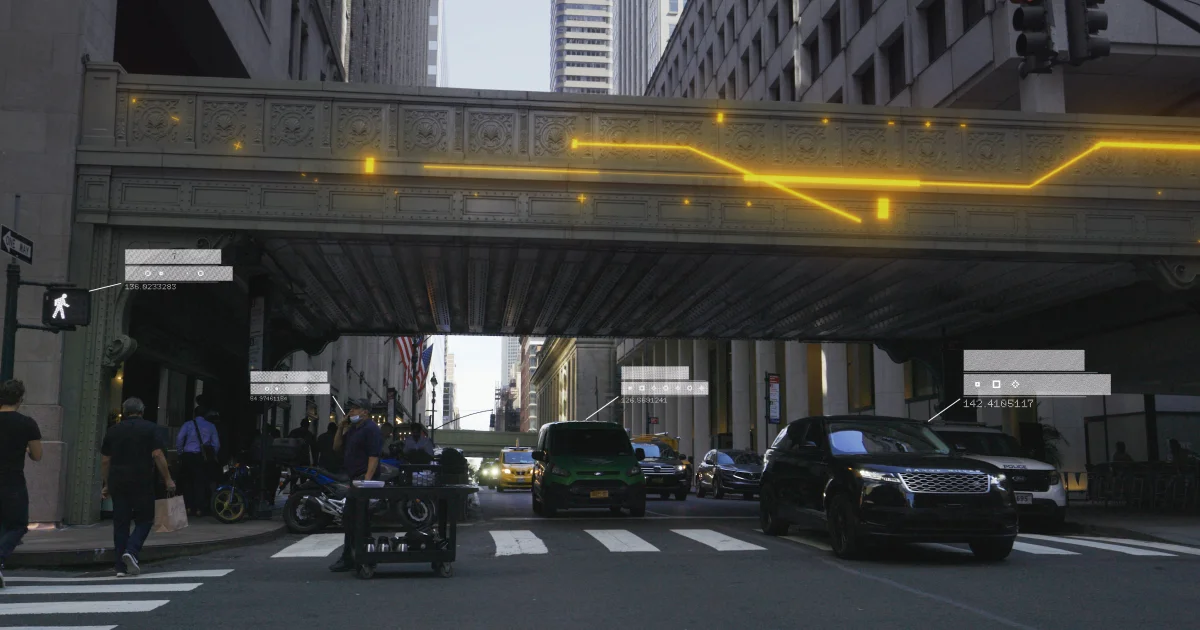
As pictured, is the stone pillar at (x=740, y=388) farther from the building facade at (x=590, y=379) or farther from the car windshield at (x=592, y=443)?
the building facade at (x=590, y=379)

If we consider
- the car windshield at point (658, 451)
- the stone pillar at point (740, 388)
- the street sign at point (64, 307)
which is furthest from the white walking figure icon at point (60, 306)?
the stone pillar at point (740, 388)

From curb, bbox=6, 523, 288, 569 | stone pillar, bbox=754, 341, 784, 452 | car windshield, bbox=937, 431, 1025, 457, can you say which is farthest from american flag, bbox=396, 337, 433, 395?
curb, bbox=6, 523, 288, 569

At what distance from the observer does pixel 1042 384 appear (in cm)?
2947

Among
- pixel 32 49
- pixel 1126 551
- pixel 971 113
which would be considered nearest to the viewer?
pixel 1126 551

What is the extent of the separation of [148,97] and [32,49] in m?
1.78

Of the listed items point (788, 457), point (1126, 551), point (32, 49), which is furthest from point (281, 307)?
point (1126, 551)

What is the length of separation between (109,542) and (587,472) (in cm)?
907

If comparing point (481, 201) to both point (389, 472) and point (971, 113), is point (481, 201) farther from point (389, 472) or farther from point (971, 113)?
point (971, 113)

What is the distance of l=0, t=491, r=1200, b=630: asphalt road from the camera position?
782cm

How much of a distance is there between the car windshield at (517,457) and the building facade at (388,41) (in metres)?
19.6

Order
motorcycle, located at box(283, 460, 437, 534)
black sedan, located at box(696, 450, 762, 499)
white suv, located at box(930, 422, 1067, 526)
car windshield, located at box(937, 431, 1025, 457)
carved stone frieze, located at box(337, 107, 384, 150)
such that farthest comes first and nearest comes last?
1. black sedan, located at box(696, 450, 762, 499)
2. carved stone frieze, located at box(337, 107, 384, 150)
3. car windshield, located at box(937, 431, 1025, 457)
4. white suv, located at box(930, 422, 1067, 526)
5. motorcycle, located at box(283, 460, 437, 534)

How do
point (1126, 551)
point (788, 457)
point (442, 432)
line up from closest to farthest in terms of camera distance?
point (1126, 551) < point (788, 457) < point (442, 432)

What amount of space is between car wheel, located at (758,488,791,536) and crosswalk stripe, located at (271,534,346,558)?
5.85 m

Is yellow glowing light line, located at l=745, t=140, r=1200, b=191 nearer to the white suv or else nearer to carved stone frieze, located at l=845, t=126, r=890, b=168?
carved stone frieze, located at l=845, t=126, r=890, b=168
